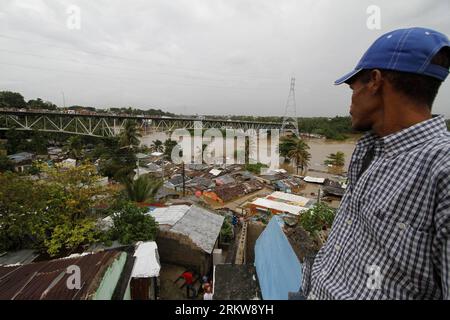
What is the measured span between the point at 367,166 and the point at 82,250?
8096 millimetres

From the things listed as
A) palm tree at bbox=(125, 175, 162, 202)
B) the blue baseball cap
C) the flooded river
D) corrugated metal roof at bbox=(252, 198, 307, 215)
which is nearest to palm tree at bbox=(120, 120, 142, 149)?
palm tree at bbox=(125, 175, 162, 202)

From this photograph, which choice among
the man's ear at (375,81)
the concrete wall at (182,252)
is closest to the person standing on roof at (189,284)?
the concrete wall at (182,252)

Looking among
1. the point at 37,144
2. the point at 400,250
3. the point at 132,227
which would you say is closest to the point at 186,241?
the point at 132,227

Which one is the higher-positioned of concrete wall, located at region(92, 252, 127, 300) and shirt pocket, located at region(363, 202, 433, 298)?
shirt pocket, located at region(363, 202, 433, 298)

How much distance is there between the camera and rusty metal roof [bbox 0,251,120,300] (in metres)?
3.19

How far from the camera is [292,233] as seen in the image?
780 cm

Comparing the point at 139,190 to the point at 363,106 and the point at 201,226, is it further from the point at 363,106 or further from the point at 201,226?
the point at 363,106

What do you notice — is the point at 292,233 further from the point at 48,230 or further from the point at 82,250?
the point at 48,230

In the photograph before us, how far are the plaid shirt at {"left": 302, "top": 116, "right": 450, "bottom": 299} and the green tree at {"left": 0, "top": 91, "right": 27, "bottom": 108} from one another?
56535mm

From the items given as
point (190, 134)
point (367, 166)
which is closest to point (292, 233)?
point (367, 166)

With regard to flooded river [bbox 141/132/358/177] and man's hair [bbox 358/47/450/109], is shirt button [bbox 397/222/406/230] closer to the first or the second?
man's hair [bbox 358/47/450/109]

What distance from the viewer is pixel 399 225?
839 millimetres

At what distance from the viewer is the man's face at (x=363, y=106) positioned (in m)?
1.00
